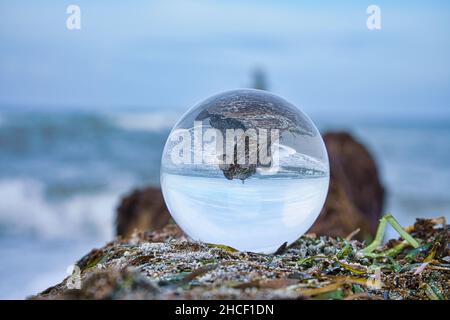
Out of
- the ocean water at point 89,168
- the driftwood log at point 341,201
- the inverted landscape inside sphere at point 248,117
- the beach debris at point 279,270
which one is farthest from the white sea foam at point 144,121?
the inverted landscape inside sphere at point 248,117

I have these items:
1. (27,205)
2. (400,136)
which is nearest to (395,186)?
(400,136)

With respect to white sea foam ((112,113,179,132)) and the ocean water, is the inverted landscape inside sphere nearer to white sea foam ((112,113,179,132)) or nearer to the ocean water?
the ocean water

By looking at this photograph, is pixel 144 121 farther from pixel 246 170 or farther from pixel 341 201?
pixel 246 170

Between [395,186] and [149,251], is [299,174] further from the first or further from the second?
[395,186]

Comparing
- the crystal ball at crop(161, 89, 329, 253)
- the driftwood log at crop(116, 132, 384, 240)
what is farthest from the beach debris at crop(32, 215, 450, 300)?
the driftwood log at crop(116, 132, 384, 240)

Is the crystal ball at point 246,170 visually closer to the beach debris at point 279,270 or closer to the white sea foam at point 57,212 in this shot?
the beach debris at point 279,270

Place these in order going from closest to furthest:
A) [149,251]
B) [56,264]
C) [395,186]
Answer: [149,251], [56,264], [395,186]

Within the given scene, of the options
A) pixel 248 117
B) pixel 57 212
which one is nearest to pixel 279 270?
pixel 248 117
